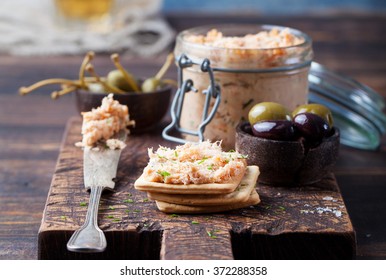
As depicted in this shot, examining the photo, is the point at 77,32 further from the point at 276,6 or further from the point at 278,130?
the point at 278,130

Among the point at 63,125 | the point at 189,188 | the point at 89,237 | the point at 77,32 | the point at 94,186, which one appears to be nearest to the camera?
the point at 89,237

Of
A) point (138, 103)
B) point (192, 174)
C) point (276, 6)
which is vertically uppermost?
point (192, 174)

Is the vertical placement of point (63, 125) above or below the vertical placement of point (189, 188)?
below

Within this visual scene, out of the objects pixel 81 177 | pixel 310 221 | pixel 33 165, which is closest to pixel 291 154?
pixel 310 221

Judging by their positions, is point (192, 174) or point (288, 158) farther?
point (288, 158)

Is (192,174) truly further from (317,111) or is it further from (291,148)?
(317,111)

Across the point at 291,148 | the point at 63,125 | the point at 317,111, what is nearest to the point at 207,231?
the point at 291,148

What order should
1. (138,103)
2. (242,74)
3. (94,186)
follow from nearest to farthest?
1. (94,186)
2. (242,74)
3. (138,103)

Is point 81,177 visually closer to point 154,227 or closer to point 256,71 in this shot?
point 154,227

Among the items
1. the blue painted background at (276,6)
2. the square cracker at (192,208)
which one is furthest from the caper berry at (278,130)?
the blue painted background at (276,6)
